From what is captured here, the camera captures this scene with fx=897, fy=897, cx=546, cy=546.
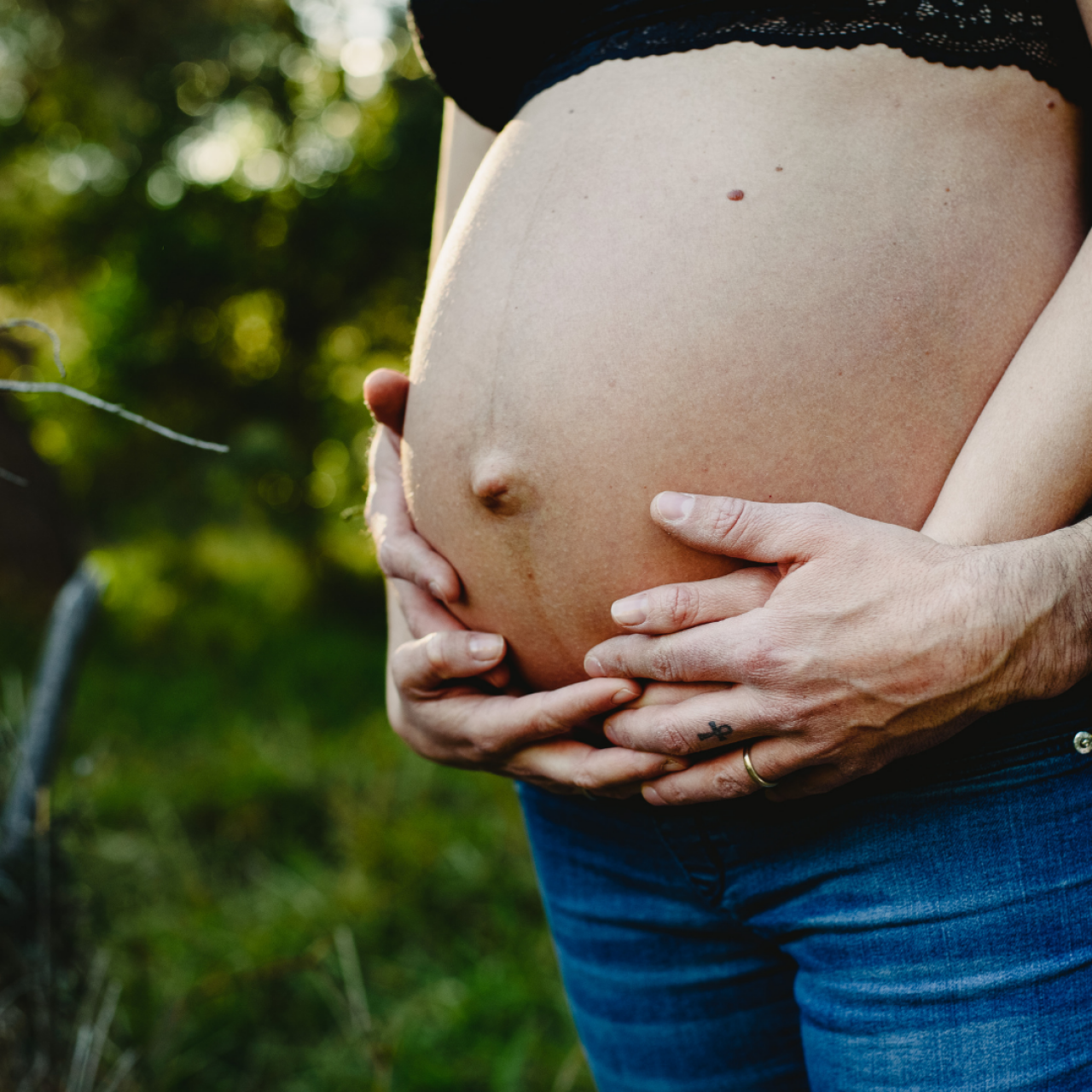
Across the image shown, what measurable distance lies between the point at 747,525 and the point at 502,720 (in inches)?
12.3

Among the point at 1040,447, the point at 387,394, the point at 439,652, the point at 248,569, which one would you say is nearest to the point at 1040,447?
the point at 1040,447

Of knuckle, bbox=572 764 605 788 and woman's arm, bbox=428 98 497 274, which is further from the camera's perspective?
woman's arm, bbox=428 98 497 274

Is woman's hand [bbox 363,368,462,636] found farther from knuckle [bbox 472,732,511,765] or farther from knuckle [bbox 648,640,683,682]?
knuckle [bbox 648,640,683,682]

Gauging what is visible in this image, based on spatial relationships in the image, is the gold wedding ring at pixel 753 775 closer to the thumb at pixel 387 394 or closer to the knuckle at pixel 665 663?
the knuckle at pixel 665 663

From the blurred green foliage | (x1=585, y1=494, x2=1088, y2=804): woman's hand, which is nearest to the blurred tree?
the blurred green foliage

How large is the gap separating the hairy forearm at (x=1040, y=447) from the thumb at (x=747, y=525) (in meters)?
0.12

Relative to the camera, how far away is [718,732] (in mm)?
777

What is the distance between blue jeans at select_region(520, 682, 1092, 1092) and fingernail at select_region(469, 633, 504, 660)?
0.21 meters

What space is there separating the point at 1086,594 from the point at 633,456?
1.32 feet

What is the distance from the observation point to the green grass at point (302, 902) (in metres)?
2.18

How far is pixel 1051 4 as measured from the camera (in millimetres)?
878

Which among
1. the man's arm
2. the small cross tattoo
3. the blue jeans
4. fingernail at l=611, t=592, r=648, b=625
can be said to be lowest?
the blue jeans

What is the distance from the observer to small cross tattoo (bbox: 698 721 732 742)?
30.4 inches

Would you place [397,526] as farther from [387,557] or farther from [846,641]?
[846,641]
